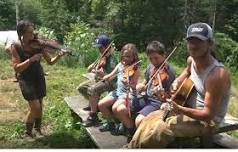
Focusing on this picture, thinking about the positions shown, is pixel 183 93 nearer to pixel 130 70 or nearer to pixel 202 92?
pixel 202 92

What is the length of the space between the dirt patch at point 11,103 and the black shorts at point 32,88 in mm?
1530

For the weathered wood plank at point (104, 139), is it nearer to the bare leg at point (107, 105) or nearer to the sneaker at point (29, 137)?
the bare leg at point (107, 105)

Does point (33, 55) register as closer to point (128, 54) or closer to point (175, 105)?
point (128, 54)

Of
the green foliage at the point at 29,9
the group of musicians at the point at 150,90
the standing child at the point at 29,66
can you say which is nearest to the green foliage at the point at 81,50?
the group of musicians at the point at 150,90

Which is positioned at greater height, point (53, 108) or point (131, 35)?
point (53, 108)

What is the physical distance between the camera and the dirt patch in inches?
307

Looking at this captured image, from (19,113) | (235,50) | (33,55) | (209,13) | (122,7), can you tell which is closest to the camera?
(33,55)

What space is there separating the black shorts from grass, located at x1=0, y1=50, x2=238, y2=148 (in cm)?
62

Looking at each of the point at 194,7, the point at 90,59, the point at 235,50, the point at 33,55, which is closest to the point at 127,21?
the point at 194,7

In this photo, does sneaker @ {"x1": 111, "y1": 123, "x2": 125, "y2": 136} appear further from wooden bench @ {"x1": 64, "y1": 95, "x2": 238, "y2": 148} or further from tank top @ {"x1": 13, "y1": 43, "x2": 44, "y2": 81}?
tank top @ {"x1": 13, "y1": 43, "x2": 44, "y2": 81}

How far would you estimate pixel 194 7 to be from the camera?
25406 mm

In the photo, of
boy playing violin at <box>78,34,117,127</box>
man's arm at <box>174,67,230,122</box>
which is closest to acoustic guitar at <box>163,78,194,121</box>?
man's arm at <box>174,67,230,122</box>

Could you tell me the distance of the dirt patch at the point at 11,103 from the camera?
7.81 m

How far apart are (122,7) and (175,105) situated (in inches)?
738
